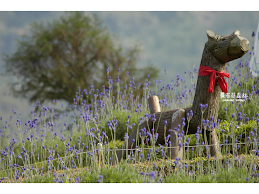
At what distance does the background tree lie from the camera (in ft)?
35.8

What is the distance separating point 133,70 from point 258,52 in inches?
228

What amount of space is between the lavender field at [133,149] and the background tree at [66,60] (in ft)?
18.5

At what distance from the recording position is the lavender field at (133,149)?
8.24ft

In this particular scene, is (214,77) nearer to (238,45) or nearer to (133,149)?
(238,45)

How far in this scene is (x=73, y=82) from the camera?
10.9 metres

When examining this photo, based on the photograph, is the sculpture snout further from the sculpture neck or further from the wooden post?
the wooden post

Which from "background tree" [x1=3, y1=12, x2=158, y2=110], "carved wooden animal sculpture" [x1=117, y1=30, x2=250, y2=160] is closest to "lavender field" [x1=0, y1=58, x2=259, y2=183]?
"carved wooden animal sculpture" [x1=117, y1=30, x2=250, y2=160]

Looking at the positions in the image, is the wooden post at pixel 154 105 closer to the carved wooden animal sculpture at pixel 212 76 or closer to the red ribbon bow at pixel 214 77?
the carved wooden animal sculpture at pixel 212 76

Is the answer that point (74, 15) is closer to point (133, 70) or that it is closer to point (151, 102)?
point (133, 70)

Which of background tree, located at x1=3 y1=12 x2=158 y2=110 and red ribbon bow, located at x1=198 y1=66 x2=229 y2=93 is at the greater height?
background tree, located at x1=3 y1=12 x2=158 y2=110

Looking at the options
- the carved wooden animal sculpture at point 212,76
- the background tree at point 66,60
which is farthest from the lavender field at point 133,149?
the background tree at point 66,60

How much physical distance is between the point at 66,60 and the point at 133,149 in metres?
9.11

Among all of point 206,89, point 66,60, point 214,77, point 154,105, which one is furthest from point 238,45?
point 66,60

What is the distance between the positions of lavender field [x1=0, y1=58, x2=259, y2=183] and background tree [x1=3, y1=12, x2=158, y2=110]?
5.65m
